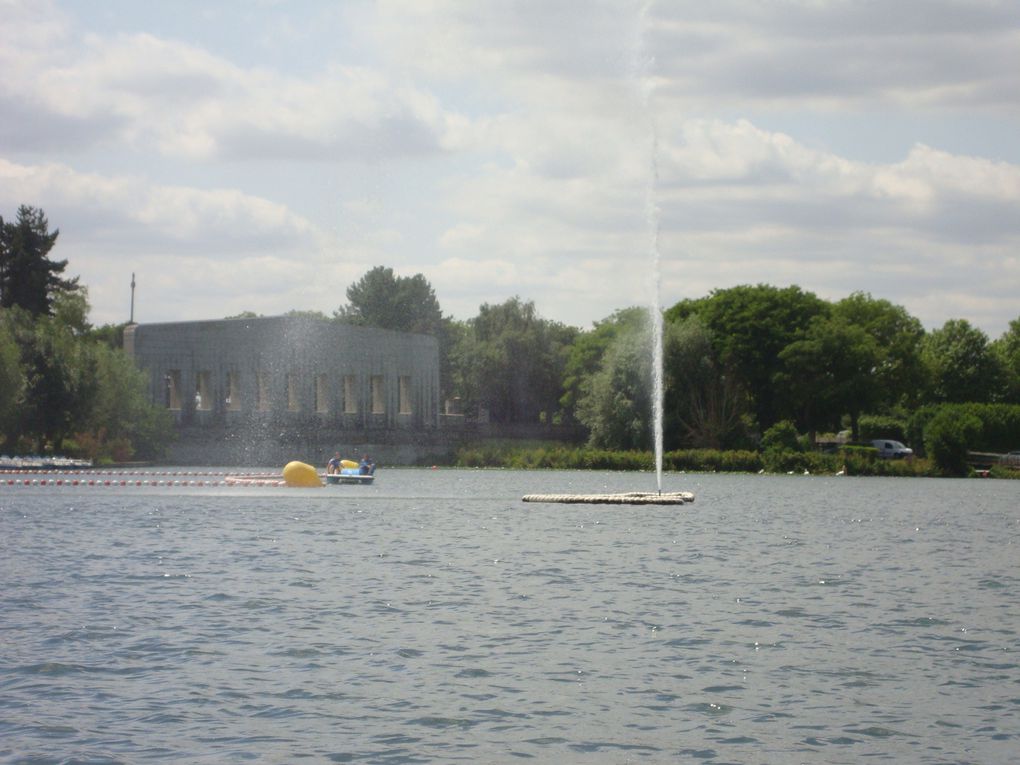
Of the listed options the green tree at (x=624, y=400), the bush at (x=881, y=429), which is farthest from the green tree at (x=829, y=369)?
the bush at (x=881, y=429)

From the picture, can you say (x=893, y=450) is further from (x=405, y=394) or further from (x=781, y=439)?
(x=405, y=394)

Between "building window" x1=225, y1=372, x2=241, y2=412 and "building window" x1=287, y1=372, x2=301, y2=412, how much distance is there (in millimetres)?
3491

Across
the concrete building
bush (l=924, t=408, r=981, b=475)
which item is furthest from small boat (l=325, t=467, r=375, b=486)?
bush (l=924, t=408, r=981, b=475)

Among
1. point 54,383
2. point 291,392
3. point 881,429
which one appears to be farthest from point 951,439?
point 54,383

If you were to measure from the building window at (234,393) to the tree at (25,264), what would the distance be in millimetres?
15451

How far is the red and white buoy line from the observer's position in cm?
6506

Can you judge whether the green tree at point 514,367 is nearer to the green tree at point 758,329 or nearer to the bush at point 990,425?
the green tree at point 758,329

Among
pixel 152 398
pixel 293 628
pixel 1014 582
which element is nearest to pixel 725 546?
pixel 1014 582

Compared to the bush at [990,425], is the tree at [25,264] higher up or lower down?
higher up

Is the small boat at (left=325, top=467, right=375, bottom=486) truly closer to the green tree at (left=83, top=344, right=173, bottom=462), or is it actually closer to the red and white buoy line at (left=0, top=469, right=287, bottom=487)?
the red and white buoy line at (left=0, top=469, right=287, bottom=487)

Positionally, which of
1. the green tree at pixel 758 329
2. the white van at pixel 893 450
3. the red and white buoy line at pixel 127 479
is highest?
the green tree at pixel 758 329

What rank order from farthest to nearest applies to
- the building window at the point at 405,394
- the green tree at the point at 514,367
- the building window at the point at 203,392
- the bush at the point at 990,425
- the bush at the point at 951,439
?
the green tree at the point at 514,367, the building window at the point at 405,394, the bush at the point at 990,425, the building window at the point at 203,392, the bush at the point at 951,439

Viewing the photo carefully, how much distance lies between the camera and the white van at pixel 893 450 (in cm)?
10494

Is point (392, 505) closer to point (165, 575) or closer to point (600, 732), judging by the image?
point (165, 575)
